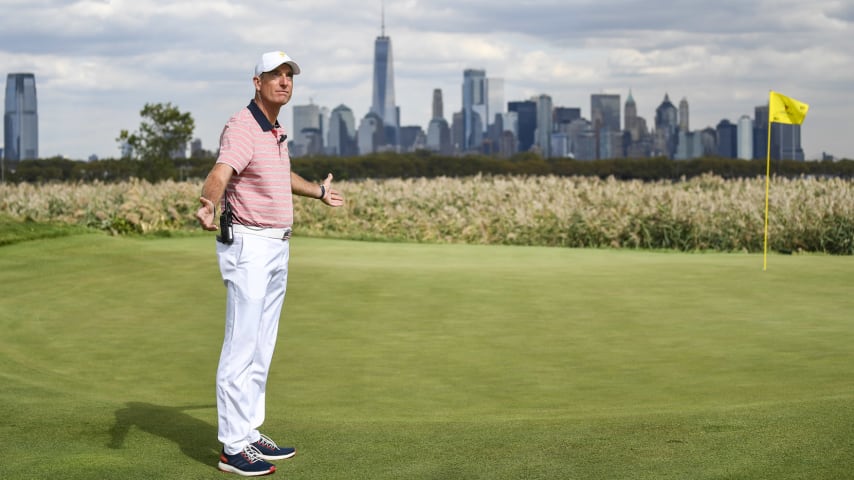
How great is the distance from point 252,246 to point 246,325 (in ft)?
1.33

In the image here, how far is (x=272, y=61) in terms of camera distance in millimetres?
5320

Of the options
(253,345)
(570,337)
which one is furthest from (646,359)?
(253,345)

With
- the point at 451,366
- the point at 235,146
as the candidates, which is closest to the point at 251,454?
the point at 235,146

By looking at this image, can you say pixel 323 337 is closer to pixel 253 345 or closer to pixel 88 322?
pixel 88 322

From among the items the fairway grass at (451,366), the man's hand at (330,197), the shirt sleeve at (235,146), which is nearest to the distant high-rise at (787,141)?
the fairway grass at (451,366)

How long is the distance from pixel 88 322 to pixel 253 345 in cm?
634

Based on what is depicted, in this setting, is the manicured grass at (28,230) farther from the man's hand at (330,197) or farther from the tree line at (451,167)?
the tree line at (451,167)

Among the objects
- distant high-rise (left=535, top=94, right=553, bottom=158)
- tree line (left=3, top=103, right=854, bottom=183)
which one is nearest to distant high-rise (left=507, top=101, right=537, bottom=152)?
distant high-rise (left=535, top=94, right=553, bottom=158)

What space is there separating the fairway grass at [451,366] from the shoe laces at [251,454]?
0.16 m

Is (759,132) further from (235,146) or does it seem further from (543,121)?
(235,146)

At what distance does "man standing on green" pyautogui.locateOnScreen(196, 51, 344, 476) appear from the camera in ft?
17.3

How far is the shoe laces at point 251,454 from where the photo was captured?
5277 mm

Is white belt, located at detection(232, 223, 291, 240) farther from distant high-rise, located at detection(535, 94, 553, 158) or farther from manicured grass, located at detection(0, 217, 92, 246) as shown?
distant high-rise, located at detection(535, 94, 553, 158)

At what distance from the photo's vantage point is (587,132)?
160625mm
